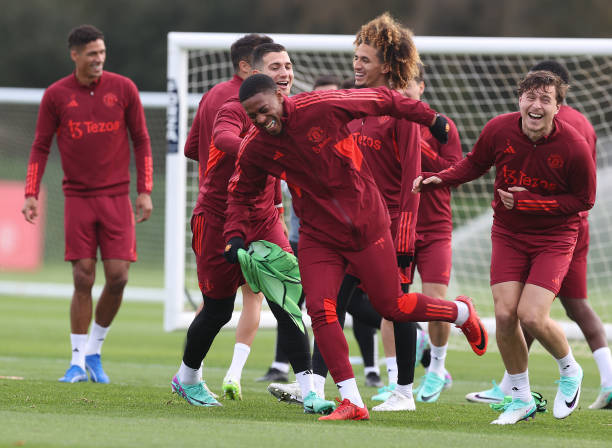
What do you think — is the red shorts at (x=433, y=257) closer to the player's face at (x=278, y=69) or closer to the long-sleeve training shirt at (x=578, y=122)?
the long-sleeve training shirt at (x=578, y=122)

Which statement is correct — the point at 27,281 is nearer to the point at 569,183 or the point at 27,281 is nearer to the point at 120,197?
the point at 120,197

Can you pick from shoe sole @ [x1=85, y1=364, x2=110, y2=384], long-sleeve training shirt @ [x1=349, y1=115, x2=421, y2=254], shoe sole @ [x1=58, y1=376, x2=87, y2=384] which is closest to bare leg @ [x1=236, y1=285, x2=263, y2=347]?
long-sleeve training shirt @ [x1=349, y1=115, x2=421, y2=254]

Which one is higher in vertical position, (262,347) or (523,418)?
(523,418)

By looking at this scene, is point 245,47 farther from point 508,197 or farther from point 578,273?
point 578,273

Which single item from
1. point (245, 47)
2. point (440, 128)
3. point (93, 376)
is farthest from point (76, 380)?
point (440, 128)

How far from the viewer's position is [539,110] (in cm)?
582

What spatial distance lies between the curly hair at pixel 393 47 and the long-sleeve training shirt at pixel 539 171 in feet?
2.32

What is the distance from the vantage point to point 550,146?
5.92 m

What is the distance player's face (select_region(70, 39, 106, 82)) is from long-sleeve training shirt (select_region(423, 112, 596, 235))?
3092 millimetres

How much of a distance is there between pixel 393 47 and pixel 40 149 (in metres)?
3.05

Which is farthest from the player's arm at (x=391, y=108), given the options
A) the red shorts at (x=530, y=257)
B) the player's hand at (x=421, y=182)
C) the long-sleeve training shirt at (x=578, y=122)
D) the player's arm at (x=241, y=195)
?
the long-sleeve training shirt at (x=578, y=122)

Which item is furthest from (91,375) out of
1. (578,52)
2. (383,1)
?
(383,1)

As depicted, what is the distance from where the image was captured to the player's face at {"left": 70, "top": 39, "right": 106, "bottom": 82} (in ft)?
26.4

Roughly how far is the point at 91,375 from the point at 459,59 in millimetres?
5362
